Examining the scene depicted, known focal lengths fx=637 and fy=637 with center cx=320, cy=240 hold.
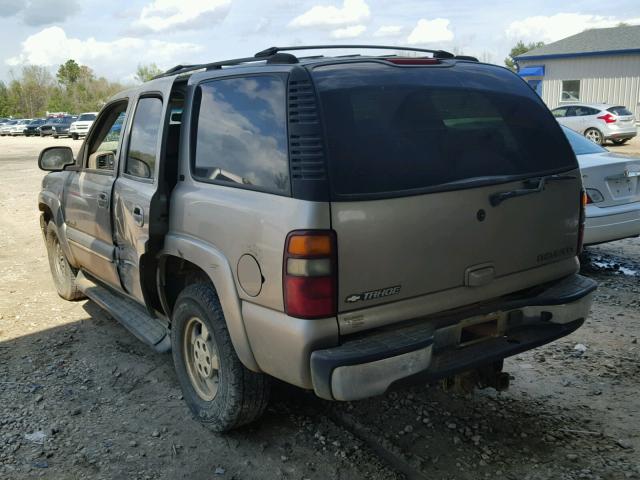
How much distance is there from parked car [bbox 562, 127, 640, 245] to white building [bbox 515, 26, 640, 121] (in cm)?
2892

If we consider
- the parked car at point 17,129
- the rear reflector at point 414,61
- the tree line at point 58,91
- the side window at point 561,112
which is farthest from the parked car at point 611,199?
the tree line at point 58,91

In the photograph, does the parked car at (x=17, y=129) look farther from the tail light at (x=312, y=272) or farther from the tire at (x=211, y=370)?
the tail light at (x=312, y=272)

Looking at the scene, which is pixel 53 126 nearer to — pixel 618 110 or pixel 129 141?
pixel 618 110

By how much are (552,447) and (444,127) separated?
5.92ft

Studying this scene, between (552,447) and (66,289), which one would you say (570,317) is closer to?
(552,447)

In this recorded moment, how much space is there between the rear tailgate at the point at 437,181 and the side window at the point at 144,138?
4.80 feet

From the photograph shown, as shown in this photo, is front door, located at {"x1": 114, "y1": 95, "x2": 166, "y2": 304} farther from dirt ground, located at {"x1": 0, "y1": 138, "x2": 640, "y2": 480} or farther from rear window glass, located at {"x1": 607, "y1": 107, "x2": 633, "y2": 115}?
rear window glass, located at {"x1": 607, "y1": 107, "x2": 633, "y2": 115}

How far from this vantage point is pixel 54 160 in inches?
216

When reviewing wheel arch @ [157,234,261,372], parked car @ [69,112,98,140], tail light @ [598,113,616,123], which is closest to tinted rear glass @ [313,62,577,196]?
wheel arch @ [157,234,261,372]

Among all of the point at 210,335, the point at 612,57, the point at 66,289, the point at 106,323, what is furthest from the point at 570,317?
the point at 612,57

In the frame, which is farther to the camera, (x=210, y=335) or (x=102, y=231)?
(x=102, y=231)

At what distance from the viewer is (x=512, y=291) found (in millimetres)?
3363

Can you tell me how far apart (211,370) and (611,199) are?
15.3 feet

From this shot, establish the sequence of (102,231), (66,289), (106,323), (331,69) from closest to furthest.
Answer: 1. (331,69)
2. (102,231)
3. (106,323)
4. (66,289)
